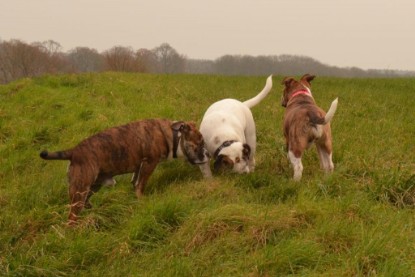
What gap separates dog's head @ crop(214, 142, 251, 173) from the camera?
17.8ft

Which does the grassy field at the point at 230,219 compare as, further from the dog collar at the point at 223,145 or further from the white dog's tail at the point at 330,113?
the white dog's tail at the point at 330,113

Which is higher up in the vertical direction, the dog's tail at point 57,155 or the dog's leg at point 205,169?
the dog's tail at point 57,155

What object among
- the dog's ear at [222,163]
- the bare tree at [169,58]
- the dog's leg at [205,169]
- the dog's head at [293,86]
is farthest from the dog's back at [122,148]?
the bare tree at [169,58]

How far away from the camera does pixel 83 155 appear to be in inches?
177

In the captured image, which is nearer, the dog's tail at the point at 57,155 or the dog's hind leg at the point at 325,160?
the dog's tail at the point at 57,155

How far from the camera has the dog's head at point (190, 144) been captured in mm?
5441

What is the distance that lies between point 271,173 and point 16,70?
64.3m

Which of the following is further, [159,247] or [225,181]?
[225,181]

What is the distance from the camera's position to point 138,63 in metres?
60.7

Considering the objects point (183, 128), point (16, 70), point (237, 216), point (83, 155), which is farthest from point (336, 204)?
point (16, 70)

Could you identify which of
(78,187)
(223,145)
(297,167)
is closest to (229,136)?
(223,145)

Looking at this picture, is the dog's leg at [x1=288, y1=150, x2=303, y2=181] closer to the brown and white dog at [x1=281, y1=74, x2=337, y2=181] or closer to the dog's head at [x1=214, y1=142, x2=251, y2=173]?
the brown and white dog at [x1=281, y1=74, x2=337, y2=181]

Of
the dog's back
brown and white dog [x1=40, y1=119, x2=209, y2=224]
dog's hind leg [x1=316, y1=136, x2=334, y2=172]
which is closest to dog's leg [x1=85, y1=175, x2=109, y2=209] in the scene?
brown and white dog [x1=40, y1=119, x2=209, y2=224]

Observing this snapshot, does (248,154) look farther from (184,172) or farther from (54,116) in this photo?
→ (54,116)
